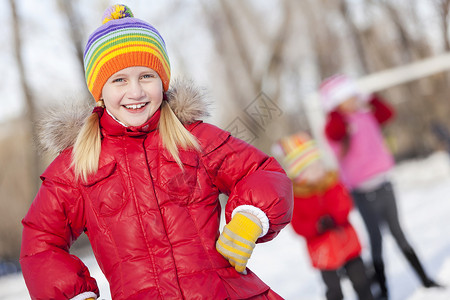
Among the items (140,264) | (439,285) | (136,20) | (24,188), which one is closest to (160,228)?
(140,264)

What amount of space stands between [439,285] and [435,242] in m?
1.63

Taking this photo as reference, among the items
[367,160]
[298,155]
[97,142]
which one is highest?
[97,142]

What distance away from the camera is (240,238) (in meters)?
1.65

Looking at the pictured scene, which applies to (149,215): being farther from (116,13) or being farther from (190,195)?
(116,13)

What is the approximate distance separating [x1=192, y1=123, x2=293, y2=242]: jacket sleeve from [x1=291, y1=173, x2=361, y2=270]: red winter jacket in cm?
190

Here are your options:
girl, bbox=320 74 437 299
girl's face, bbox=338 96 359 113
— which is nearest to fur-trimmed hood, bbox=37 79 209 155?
girl, bbox=320 74 437 299

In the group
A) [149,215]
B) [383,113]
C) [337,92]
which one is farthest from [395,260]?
[149,215]

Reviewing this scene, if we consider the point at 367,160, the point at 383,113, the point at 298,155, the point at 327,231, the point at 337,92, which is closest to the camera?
the point at 327,231

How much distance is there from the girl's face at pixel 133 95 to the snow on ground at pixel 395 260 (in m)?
2.98

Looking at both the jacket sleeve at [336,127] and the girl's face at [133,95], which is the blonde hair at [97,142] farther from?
the jacket sleeve at [336,127]

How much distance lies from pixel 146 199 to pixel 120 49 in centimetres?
60

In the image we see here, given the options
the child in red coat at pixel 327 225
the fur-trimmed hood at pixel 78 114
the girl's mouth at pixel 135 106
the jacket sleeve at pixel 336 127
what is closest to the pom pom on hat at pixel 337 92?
the jacket sleeve at pixel 336 127

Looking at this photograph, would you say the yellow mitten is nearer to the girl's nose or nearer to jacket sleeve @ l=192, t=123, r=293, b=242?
jacket sleeve @ l=192, t=123, r=293, b=242

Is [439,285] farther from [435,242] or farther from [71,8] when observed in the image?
[71,8]
